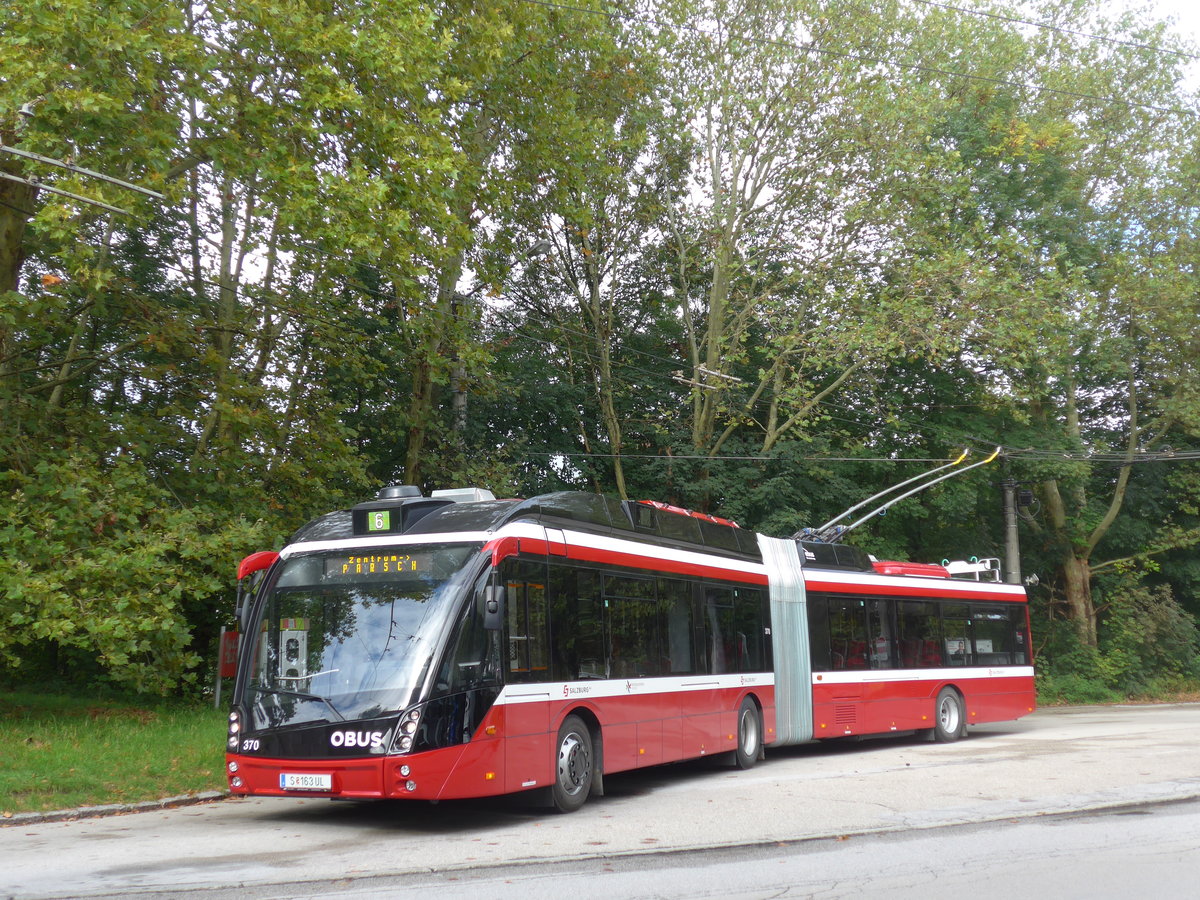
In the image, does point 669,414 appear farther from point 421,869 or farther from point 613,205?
point 421,869

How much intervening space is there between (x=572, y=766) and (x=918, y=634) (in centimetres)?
1007

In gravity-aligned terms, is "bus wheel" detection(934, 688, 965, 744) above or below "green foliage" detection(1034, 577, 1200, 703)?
below

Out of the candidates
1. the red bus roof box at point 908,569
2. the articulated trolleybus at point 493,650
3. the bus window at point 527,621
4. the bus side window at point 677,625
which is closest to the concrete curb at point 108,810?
the articulated trolleybus at point 493,650

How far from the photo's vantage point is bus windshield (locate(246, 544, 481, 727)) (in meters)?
9.36

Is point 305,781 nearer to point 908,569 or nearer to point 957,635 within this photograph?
point 908,569

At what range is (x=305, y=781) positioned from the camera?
9.27 meters

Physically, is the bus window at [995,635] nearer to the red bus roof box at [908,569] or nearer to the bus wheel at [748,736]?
the red bus roof box at [908,569]

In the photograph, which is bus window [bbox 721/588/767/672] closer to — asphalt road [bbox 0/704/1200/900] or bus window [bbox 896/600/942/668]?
asphalt road [bbox 0/704/1200/900]

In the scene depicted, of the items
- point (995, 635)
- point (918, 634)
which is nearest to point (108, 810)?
point (918, 634)

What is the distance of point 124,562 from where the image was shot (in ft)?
46.0

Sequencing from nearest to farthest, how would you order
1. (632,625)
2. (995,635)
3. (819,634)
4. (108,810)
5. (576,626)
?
(108,810), (576,626), (632,625), (819,634), (995,635)

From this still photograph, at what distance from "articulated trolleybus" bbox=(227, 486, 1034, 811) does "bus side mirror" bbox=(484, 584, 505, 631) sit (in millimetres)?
20

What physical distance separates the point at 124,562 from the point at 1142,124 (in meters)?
31.4

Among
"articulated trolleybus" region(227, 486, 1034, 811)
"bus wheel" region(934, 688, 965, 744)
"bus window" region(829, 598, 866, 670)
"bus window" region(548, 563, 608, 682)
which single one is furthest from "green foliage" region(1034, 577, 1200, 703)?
"bus window" region(548, 563, 608, 682)
